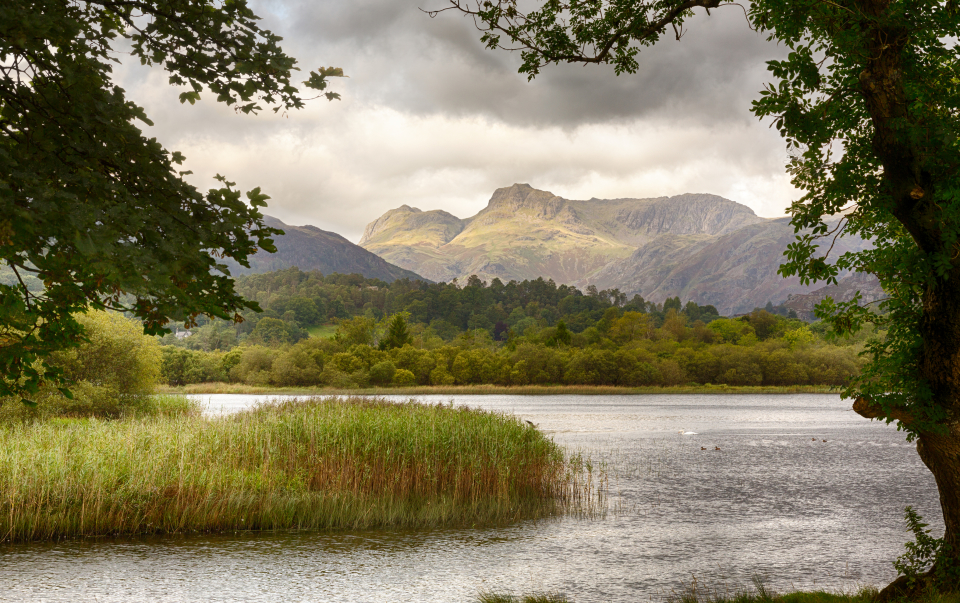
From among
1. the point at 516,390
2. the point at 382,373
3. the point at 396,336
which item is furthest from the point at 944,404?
the point at 396,336

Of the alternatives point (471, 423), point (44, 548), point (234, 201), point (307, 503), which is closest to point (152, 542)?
point (44, 548)

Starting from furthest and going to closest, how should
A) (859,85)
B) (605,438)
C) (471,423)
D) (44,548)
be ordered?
(605,438) < (471,423) < (44,548) < (859,85)

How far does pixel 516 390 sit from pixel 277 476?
91.9 metres

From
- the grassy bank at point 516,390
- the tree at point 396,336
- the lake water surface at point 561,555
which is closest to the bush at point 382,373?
the grassy bank at point 516,390

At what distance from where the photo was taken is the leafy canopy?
8.45m

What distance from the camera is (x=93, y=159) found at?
6.35 m

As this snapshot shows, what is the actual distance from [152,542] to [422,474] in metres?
7.15

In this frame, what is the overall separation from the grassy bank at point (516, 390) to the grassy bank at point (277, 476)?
250 feet

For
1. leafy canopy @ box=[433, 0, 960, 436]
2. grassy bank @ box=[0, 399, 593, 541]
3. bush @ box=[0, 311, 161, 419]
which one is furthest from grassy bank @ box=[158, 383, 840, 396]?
leafy canopy @ box=[433, 0, 960, 436]

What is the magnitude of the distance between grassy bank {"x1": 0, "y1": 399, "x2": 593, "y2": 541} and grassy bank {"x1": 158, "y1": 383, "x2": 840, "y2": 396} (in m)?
76.3

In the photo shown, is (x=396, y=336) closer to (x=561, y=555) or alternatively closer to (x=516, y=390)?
(x=516, y=390)

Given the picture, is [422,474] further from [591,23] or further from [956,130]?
[956,130]

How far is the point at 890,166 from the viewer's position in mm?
8758

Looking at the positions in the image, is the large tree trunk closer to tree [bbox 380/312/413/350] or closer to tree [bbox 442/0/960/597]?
tree [bbox 442/0/960/597]
